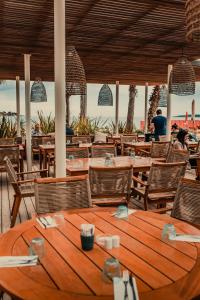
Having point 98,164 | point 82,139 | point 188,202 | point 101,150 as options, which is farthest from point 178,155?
point 82,139

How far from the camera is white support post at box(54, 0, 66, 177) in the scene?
13.4 feet

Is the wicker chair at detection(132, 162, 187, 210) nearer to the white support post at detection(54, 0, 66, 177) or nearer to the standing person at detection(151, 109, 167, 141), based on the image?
the white support post at detection(54, 0, 66, 177)

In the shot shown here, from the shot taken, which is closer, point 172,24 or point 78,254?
point 78,254

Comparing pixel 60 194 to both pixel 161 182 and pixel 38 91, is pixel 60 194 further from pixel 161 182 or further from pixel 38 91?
pixel 38 91

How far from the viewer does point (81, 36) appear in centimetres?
604

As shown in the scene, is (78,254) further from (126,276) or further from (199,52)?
(199,52)

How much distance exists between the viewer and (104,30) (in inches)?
222

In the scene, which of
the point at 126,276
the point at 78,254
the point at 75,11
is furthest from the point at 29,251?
the point at 75,11

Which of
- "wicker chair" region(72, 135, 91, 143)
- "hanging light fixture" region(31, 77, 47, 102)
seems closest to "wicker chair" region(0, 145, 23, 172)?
"wicker chair" region(72, 135, 91, 143)

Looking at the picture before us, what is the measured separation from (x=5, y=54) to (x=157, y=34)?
152 inches

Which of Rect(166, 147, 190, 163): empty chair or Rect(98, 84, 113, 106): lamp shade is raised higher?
Rect(98, 84, 113, 106): lamp shade

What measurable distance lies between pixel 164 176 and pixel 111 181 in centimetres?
71

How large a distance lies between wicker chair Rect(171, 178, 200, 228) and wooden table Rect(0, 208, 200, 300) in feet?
1.65

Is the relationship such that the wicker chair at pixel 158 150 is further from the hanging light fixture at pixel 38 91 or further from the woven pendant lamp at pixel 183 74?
the hanging light fixture at pixel 38 91
